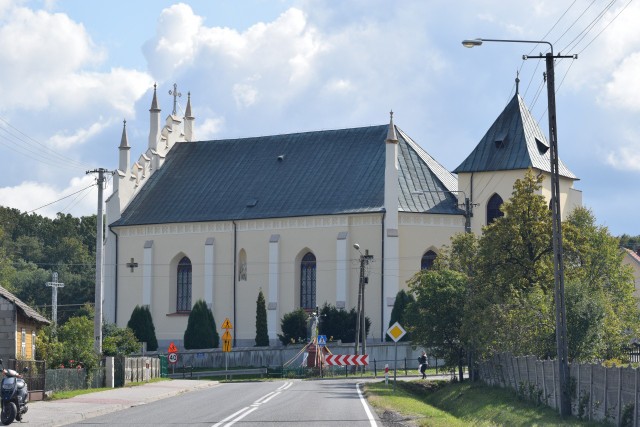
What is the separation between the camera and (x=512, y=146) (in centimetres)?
7388

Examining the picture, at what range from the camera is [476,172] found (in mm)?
74312

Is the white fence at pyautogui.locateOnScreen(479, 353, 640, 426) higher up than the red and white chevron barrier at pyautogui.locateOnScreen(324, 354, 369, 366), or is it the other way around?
the white fence at pyautogui.locateOnScreen(479, 353, 640, 426)

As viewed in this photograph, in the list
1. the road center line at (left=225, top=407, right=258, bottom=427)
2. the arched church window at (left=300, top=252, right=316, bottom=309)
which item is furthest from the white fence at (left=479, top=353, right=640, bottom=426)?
the arched church window at (left=300, top=252, right=316, bottom=309)

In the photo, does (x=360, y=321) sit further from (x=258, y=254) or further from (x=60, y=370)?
(x=60, y=370)

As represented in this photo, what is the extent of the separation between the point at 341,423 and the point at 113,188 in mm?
60463

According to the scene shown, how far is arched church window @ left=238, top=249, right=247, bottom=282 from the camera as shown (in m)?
79.7

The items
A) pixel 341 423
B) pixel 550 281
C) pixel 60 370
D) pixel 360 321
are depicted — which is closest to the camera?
pixel 341 423

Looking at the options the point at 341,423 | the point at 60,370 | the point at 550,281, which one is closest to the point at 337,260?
the point at 550,281

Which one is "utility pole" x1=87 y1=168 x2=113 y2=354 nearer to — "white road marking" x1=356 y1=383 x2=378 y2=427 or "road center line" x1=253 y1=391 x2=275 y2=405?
"road center line" x1=253 y1=391 x2=275 y2=405

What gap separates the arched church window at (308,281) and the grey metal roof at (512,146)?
11.2 metres

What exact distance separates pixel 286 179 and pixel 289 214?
408 centimetres

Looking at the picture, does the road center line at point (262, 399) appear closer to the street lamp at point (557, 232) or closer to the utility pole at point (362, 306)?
the street lamp at point (557, 232)

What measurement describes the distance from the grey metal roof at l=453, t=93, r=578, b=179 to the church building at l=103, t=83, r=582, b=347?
0.29 feet

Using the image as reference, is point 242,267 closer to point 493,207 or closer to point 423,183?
point 423,183
